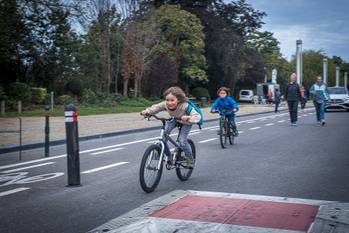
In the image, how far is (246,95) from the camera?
66188mm

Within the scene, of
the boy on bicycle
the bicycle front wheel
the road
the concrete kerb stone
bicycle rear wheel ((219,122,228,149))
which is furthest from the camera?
the boy on bicycle

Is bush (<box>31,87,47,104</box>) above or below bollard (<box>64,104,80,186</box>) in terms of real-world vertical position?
above

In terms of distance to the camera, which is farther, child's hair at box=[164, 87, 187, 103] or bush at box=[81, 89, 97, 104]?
bush at box=[81, 89, 97, 104]

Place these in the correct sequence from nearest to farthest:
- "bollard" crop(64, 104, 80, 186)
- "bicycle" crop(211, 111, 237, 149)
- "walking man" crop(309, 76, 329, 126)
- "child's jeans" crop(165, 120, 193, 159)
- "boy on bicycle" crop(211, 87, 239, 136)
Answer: "bollard" crop(64, 104, 80, 186)
"child's jeans" crop(165, 120, 193, 159)
"bicycle" crop(211, 111, 237, 149)
"boy on bicycle" crop(211, 87, 239, 136)
"walking man" crop(309, 76, 329, 126)

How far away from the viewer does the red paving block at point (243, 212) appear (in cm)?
494

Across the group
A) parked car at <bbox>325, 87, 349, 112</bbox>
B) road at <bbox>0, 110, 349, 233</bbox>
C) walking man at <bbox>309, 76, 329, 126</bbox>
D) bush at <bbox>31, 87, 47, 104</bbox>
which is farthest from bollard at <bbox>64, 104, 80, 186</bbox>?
parked car at <bbox>325, 87, 349, 112</bbox>

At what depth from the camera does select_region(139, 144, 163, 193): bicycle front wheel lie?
21.3 ft

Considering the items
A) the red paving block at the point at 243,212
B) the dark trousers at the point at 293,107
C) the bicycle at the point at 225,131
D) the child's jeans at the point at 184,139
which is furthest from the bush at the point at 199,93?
the red paving block at the point at 243,212

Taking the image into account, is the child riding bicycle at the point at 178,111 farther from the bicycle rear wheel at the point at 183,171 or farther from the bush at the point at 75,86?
the bush at the point at 75,86

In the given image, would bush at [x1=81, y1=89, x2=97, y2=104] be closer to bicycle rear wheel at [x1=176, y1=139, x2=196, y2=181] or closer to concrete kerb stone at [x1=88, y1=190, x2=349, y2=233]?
bicycle rear wheel at [x1=176, y1=139, x2=196, y2=181]

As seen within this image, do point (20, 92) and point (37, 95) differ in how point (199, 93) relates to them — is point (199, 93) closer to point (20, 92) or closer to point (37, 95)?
point (37, 95)

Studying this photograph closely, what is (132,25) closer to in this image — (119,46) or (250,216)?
(119,46)

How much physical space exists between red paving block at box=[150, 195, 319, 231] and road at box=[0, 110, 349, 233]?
61 cm

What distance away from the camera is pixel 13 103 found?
93.1ft
